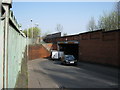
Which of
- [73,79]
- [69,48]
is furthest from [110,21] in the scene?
[73,79]

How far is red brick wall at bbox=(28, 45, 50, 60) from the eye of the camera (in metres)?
47.6

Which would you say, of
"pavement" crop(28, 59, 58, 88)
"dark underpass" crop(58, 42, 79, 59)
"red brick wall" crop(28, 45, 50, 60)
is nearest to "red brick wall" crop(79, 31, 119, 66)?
"dark underpass" crop(58, 42, 79, 59)

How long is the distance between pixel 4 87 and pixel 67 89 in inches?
288

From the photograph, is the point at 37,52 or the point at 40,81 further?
the point at 37,52

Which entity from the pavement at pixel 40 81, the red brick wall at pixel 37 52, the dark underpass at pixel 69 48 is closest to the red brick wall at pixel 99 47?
the dark underpass at pixel 69 48

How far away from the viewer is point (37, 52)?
164 feet

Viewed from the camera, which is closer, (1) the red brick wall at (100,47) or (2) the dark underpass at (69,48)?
(1) the red brick wall at (100,47)

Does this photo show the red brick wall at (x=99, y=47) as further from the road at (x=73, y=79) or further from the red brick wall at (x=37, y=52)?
the red brick wall at (x=37, y=52)

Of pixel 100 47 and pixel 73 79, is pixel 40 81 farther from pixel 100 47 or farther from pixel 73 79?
pixel 100 47

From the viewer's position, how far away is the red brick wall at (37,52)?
47562 millimetres

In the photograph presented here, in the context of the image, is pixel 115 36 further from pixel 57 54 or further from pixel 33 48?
pixel 33 48

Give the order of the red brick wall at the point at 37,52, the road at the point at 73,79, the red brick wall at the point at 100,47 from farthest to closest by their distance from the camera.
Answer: the red brick wall at the point at 37,52
the red brick wall at the point at 100,47
the road at the point at 73,79

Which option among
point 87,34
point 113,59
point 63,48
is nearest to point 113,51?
point 113,59

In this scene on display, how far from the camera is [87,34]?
36688 mm
